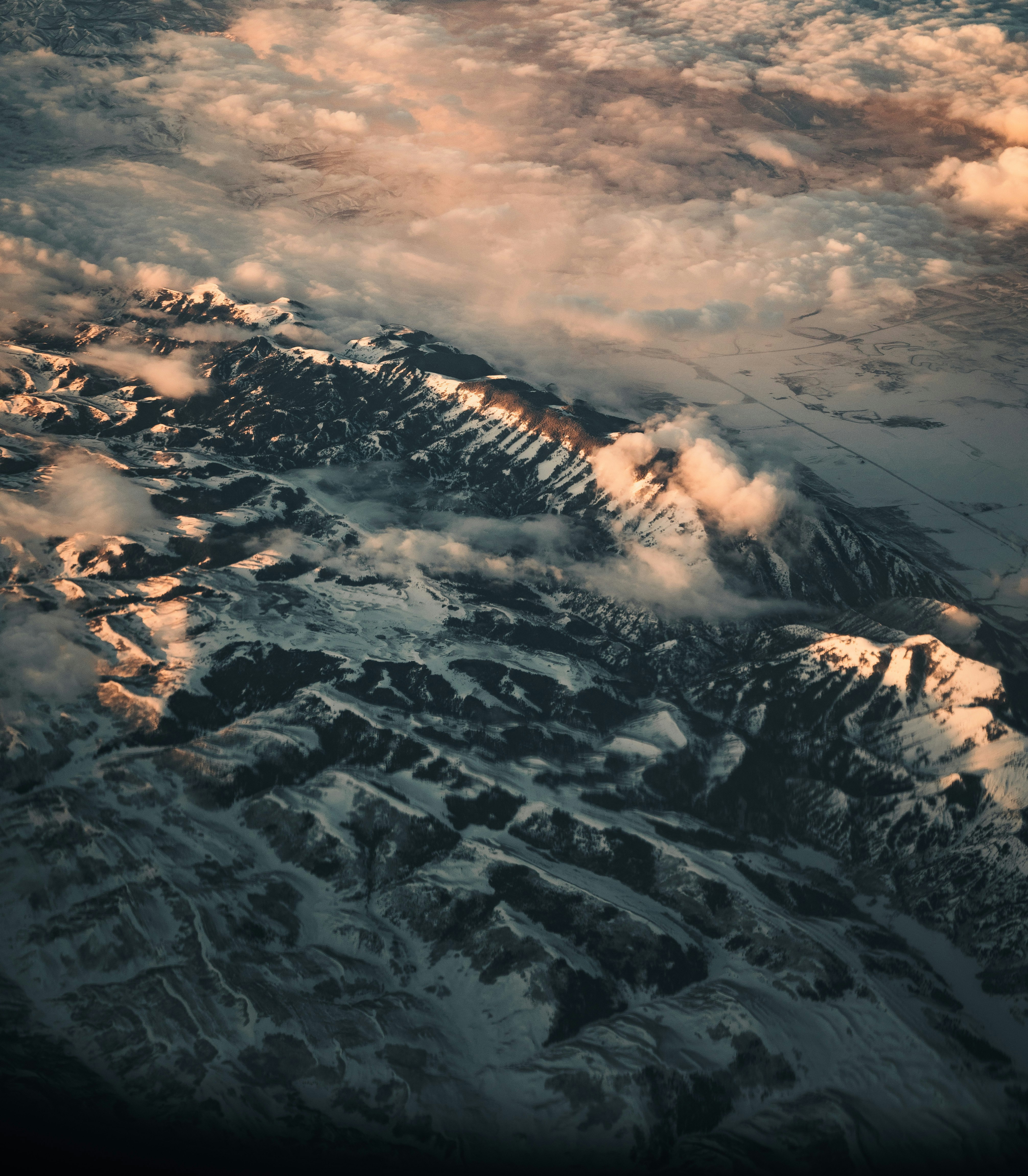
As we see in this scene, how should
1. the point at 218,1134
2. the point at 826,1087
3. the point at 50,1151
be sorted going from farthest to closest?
1. the point at 826,1087
2. the point at 218,1134
3. the point at 50,1151

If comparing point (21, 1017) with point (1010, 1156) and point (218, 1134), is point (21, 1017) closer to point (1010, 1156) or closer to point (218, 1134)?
point (218, 1134)

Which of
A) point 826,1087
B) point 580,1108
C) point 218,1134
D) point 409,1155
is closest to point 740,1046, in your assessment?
point 826,1087

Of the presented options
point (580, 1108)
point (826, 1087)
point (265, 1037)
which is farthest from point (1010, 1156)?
point (265, 1037)

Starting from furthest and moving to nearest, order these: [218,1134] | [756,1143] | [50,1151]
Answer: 1. [756,1143]
2. [218,1134]
3. [50,1151]

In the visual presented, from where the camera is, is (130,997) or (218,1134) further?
(130,997)

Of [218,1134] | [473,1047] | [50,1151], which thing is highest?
[50,1151]

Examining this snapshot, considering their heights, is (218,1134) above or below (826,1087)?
above

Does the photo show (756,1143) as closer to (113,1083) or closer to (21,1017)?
(113,1083)

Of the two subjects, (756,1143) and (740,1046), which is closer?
(756,1143)

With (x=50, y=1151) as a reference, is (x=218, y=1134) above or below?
below

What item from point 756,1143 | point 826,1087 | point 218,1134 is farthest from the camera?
point 826,1087
